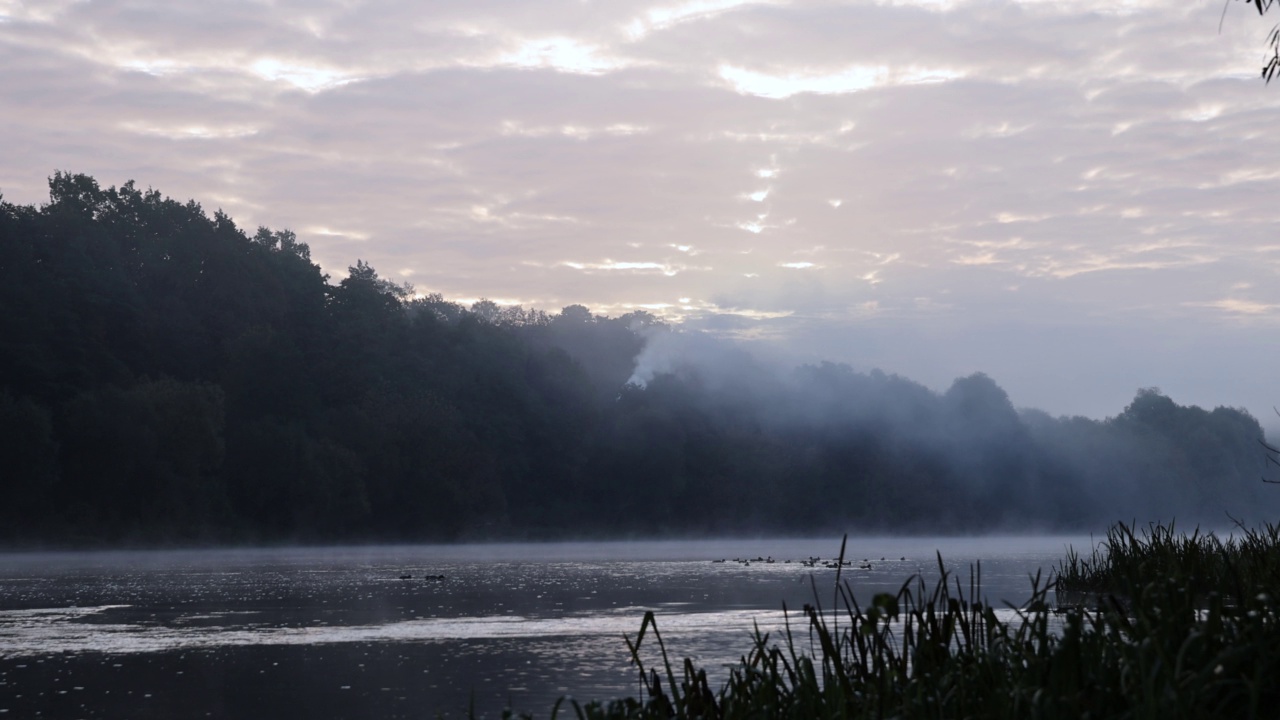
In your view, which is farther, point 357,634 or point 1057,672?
point 357,634

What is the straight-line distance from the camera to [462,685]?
13.3 metres

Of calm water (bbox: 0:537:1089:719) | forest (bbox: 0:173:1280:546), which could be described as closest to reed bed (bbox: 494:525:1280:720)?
calm water (bbox: 0:537:1089:719)

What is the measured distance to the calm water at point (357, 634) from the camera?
12.6 metres

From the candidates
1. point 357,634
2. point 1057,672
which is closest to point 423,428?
point 357,634

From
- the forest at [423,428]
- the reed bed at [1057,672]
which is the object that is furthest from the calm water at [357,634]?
the forest at [423,428]

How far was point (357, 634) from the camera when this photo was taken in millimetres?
18766

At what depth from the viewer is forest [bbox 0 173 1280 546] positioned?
58.3m

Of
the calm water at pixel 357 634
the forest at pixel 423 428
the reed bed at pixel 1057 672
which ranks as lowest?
the calm water at pixel 357 634

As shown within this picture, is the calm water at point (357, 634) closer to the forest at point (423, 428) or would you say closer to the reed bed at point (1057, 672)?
the reed bed at point (1057, 672)

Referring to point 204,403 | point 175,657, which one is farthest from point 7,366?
point 175,657

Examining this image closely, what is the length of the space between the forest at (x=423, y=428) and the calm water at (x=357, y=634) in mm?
21908

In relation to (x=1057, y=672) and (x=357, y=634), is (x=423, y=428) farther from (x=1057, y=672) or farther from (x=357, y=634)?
(x=1057, y=672)

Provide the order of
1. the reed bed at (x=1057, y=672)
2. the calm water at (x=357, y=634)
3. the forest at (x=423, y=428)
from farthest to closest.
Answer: the forest at (x=423, y=428), the calm water at (x=357, y=634), the reed bed at (x=1057, y=672)

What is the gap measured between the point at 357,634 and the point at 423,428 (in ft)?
A: 176
